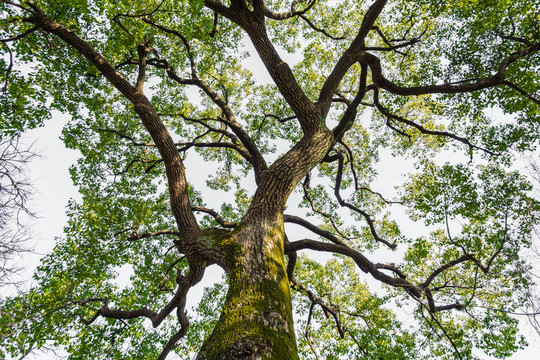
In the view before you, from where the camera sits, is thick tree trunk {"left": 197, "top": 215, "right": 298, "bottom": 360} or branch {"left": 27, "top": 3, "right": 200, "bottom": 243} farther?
branch {"left": 27, "top": 3, "right": 200, "bottom": 243}

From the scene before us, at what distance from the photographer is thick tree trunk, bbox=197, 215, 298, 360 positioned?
212 cm

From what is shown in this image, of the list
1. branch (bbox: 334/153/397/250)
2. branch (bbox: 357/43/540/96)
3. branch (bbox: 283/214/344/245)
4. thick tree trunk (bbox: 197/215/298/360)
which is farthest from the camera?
branch (bbox: 334/153/397/250)

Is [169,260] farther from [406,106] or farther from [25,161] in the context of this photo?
[406,106]

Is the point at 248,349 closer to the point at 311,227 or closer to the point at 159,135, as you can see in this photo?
the point at 159,135

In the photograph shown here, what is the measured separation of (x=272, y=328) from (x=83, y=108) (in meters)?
9.09

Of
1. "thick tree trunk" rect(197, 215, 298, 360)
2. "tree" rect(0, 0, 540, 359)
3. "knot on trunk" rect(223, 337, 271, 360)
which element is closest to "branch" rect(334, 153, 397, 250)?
"tree" rect(0, 0, 540, 359)

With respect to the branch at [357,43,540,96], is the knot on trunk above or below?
below

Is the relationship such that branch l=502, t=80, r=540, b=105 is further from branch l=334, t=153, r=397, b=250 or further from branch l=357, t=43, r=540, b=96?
branch l=334, t=153, r=397, b=250

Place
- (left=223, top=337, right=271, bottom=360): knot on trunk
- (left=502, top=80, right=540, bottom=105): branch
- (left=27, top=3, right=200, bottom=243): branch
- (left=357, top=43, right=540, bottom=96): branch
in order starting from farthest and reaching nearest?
1. (left=502, top=80, right=540, bottom=105): branch
2. (left=357, top=43, right=540, bottom=96): branch
3. (left=27, top=3, right=200, bottom=243): branch
4. (left=223, top=337, right=271, bottom=360): knot on trunk

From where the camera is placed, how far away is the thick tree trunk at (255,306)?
2.12m

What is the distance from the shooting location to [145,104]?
5270 mm

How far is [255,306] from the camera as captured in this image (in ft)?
8.27

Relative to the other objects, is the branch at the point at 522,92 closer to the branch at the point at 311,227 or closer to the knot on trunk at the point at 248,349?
the branch at the point at 311,227

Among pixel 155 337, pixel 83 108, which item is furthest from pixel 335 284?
pixel 83 108
